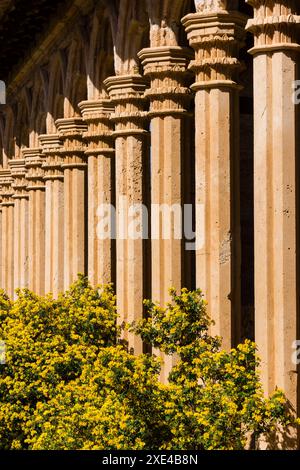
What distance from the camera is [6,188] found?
1240 inches

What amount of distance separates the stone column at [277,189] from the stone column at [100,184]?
26.4ft

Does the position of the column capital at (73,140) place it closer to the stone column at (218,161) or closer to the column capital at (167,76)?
the column capital at (167,76)

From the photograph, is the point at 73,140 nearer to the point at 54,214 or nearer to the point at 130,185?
the point at 54,214

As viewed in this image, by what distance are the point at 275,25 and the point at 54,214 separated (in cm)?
1363

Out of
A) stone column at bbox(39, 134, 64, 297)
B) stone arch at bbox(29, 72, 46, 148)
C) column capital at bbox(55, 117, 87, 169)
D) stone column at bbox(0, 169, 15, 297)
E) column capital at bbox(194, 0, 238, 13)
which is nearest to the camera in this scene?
column capital at bbox(194, 0, 238, 13)

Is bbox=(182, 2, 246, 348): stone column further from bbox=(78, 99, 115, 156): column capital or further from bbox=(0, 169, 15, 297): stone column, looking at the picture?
bbox=(0, 169, 15, 297): stone column

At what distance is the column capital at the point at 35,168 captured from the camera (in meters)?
25.5

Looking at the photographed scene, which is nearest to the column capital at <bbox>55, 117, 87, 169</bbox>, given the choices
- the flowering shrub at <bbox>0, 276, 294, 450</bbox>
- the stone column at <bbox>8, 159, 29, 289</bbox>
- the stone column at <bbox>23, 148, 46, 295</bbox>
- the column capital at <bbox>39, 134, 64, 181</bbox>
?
the column capital at <bbox>39, 134, 64, 181</bbox>

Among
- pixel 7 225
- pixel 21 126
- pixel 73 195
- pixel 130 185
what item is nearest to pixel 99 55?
pixel 73 195

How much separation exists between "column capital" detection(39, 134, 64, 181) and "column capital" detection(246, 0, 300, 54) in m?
12.6

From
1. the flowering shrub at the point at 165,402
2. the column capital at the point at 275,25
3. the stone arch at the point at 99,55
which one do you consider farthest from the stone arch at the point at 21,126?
the column capital at the point at 275,25

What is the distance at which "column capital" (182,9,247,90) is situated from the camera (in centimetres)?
1145
